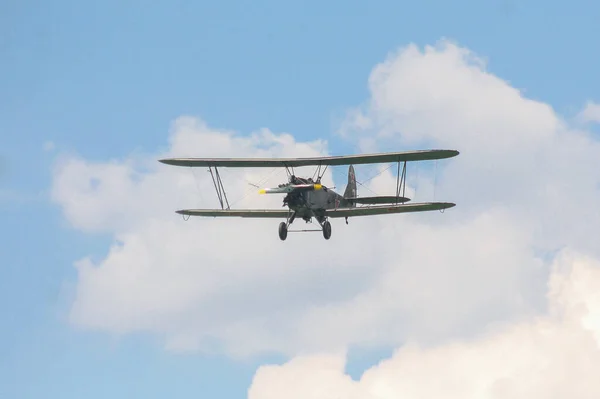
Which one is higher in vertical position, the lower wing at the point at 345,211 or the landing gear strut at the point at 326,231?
the lower wing at the point at 345,211

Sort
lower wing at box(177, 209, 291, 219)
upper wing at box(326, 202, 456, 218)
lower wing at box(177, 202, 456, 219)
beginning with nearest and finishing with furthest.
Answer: upper wing at box(326, 202, 456, 218)
lower wing at box(177, 202, 456, 219)
lower wing at box(177, 209, 291, 219)

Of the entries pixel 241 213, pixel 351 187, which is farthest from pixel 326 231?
pixel 351 187

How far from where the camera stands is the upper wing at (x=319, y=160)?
5992 centimetres

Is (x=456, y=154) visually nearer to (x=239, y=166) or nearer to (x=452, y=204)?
(x=452, y=204)

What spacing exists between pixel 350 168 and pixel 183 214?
9.24 m

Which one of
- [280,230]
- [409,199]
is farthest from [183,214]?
[409,199]

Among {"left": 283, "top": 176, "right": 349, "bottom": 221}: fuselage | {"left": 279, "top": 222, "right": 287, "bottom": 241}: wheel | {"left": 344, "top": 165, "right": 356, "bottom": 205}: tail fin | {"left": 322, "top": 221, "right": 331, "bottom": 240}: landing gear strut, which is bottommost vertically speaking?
{"left": 279, "top": 222, "right": 287, "bottom": 241}: wheel

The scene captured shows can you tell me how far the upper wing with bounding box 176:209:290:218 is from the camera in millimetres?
62719

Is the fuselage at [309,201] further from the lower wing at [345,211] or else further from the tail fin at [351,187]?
the tail fin at [351,187]

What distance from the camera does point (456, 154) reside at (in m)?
59.1

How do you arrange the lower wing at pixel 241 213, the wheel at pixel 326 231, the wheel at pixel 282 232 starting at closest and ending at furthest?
the wheel at pixel 282 232
the wheel at pixel 326 231
the lower wing at pixel 241 213

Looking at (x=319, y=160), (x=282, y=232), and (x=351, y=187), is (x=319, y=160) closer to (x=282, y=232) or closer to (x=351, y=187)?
(x=282, y=232)

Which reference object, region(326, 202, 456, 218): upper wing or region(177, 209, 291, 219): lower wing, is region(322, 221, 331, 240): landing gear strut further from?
region(177, 209, 291, 219): lower wing

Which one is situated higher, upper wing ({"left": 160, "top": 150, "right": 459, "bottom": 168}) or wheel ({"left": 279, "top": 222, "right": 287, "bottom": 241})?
upper wing ({"left": 160, "top": 150, "right": 459, "bottom": 168})
